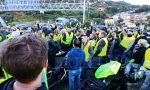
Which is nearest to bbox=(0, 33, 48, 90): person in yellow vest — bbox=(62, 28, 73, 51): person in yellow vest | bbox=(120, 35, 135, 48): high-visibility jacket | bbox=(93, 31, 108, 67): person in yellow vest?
bbox=(93, 31, 108, 67): person in yellow vest

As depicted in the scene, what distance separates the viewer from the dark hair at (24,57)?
1.92 meters

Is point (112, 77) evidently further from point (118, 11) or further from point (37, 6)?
point (118, 11)

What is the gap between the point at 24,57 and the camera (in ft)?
6.27

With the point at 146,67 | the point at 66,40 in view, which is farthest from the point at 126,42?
the point at 146,67

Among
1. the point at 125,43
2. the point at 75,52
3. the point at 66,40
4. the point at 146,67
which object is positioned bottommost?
the point at 66,40

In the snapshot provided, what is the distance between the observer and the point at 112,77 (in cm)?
761

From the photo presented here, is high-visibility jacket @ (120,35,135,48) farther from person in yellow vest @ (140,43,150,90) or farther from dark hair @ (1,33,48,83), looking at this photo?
dark hair @ (1,33,48,83)

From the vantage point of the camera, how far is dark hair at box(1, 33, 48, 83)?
192 cm

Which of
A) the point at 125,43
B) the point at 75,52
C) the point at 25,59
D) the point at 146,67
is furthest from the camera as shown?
the point at 125,43

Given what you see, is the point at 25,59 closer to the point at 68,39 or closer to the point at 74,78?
the point at 74,78

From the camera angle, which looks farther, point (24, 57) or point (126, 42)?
point (126, 42)

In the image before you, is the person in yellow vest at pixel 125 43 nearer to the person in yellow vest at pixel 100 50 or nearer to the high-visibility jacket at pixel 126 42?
the high-visibility jacket at pixel 126 42

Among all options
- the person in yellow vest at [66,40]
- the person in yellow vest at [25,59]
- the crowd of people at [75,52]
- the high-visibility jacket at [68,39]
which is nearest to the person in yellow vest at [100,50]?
the crowd of people at [75,52]

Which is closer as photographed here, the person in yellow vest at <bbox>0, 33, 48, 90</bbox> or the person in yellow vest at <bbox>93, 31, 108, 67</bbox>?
the person in yellow vest at <bbox>0, 33, 48, 90</bbox>
